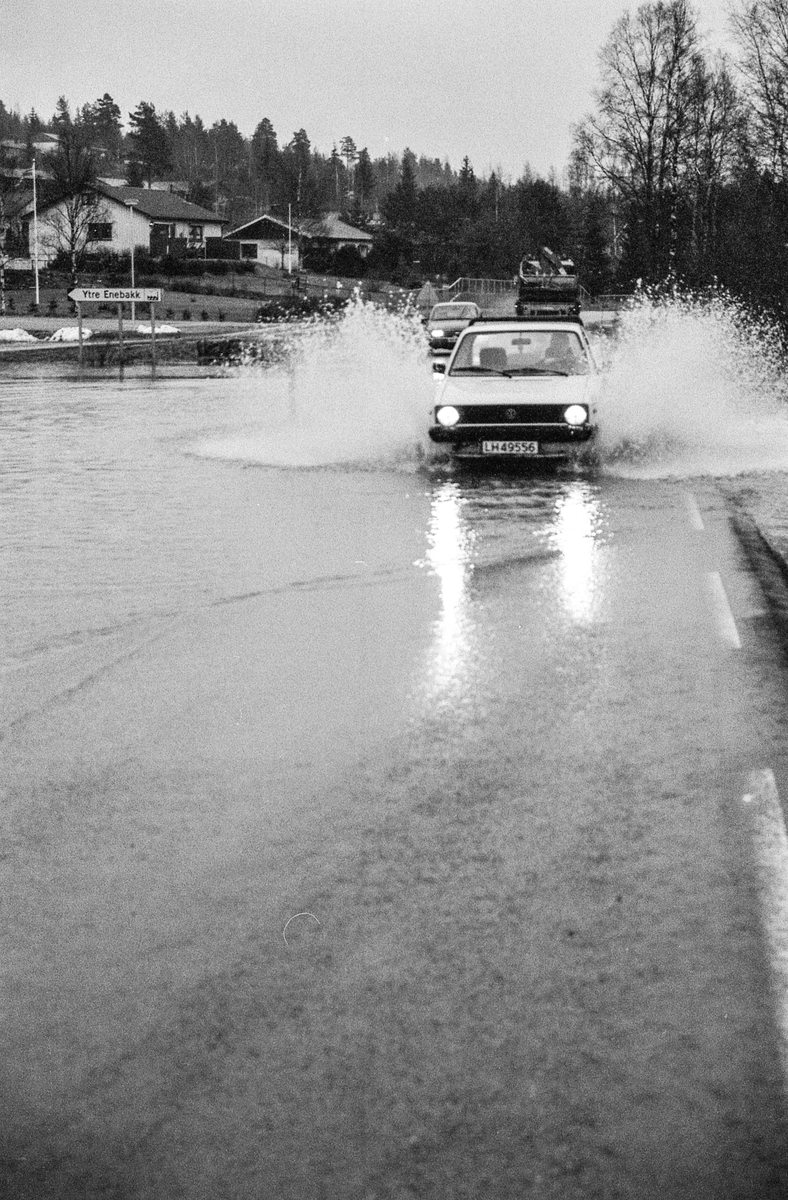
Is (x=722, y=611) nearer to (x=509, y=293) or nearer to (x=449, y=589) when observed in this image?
(x=449, y=589)

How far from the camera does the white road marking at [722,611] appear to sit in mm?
7922

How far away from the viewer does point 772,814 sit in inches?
199

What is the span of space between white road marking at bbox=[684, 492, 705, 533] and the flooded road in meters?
1.80

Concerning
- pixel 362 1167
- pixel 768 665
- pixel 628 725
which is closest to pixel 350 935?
pixel 362 1167

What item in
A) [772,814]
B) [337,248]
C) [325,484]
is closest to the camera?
[772,814]

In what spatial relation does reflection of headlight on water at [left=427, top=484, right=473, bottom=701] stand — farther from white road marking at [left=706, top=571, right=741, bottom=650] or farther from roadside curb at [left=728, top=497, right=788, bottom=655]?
roadside curb at [left=728, top=497, right=788, bottom=655]

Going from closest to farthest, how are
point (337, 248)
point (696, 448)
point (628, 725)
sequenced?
point (628, 725) → point (696, 448) → point (337, 248)

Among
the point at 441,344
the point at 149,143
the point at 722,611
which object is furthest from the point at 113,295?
the point at 149,143

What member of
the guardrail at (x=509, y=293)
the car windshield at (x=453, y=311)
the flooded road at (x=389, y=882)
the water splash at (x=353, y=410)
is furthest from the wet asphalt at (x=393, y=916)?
the guardrail at (x=509, y=293)

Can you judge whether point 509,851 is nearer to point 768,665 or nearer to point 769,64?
point 768,665

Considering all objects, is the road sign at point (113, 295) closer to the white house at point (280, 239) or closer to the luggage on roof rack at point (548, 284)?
the luggage on roof rack at point (548, 284)

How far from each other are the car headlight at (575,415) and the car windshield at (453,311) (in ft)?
93.6

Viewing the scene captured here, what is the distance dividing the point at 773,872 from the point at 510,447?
427 inches

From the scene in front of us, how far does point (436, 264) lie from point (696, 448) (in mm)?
106473
